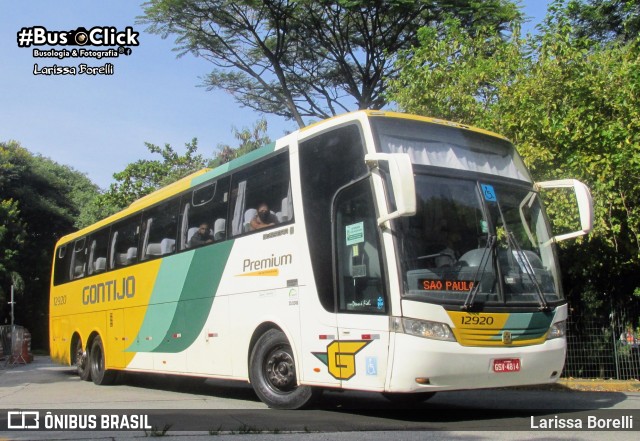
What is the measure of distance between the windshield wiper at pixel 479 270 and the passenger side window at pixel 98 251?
31.4 feet

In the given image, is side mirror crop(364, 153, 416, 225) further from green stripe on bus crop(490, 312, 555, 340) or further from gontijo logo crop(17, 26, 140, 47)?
gontijo logo crop(17, 26, 140, 47)

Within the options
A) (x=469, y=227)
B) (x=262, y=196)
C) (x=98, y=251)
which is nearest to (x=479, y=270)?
(x=469, y=227)

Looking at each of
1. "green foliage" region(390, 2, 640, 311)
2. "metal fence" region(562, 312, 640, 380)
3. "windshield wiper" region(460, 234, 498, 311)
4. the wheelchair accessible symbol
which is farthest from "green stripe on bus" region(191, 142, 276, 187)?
"metal fence" region(562, 312, 640, 380)

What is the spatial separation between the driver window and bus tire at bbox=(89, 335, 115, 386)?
855cm

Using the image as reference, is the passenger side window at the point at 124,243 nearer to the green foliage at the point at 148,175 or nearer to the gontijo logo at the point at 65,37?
the gontijo logo at the point at 65,37

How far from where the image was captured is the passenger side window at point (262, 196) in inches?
379

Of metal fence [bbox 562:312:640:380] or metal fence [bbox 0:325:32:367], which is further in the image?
metal fence [bbox 0:325:32:367]

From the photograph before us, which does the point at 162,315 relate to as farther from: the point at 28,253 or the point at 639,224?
the point at 28,253

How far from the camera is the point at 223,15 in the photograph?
2259 centimetres

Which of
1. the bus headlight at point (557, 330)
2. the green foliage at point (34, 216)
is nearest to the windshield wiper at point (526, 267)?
the bus headlight at point (557, 330)

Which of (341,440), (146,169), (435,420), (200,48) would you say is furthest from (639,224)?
(146,169)

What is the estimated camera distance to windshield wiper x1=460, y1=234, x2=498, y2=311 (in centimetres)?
785

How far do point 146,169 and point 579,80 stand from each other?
21845mm

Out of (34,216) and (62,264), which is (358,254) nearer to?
(62,264)
